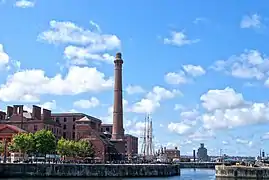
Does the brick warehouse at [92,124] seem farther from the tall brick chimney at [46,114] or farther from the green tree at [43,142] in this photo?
the green tree at [43,142]

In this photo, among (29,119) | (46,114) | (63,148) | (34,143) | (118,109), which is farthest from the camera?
(46,114)

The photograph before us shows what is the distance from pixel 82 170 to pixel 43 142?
15.6m

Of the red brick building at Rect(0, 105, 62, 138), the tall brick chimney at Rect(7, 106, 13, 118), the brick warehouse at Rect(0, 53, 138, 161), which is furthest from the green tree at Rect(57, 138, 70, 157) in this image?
the tall brick chimney at Rect(7, 106, 13, 118)

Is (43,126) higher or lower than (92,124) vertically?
lower

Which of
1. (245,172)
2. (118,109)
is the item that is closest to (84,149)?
(118,109)

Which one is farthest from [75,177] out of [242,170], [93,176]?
[242,170]

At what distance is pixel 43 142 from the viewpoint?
125 meters

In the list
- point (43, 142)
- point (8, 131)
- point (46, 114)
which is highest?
point (46, 114)

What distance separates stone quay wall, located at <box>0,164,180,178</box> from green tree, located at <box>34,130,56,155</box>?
14.2 metres

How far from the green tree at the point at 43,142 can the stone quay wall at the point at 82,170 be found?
14.2m

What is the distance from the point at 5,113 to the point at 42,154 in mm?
46486

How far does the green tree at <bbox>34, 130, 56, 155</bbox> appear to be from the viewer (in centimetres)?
12450

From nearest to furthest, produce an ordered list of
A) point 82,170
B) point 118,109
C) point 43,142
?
point 82,170, point 43,142, point 118,109

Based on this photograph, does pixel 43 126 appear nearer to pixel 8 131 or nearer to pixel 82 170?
pixel 8 131
